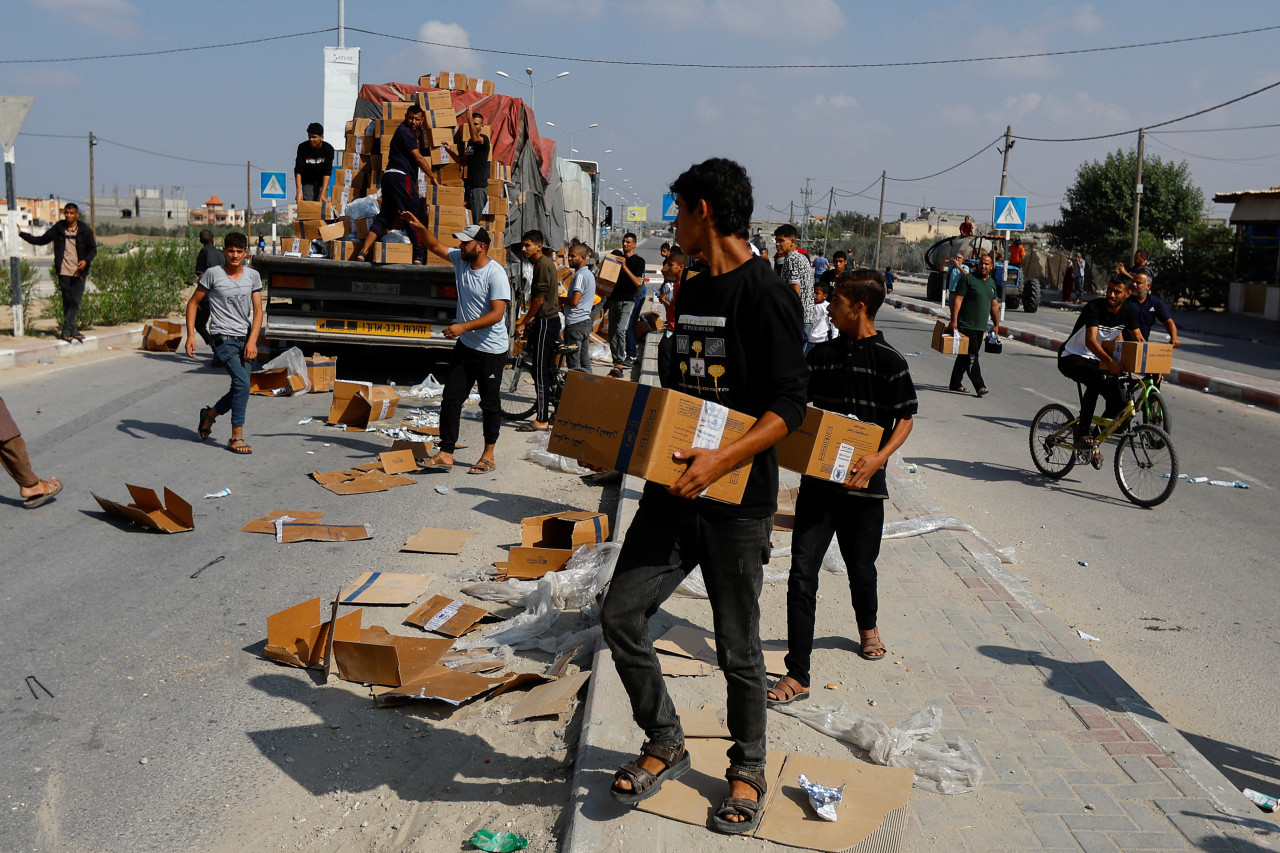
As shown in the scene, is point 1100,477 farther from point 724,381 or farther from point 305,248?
point 305,248

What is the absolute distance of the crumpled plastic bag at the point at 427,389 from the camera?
1254cm

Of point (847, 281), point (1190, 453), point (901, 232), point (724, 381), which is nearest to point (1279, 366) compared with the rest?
point (1190, 453)

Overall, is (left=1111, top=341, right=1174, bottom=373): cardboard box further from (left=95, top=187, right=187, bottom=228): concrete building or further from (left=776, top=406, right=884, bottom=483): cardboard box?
(left=95, top=187, right=187, bottom=228): concrete building

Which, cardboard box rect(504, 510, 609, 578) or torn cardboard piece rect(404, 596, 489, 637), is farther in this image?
cardboard box rect(504, 510, 609, 578)

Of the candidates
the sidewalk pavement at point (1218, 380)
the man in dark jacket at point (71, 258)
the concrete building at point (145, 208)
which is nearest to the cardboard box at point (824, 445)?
the sidewalk pavement at point (1218, 380)

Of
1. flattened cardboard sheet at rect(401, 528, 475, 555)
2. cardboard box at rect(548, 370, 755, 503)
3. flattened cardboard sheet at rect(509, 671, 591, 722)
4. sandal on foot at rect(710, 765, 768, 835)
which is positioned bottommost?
flattened cardboard sheet at rect(509, 671, 591, 722)

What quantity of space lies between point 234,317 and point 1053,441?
7146 millimetres

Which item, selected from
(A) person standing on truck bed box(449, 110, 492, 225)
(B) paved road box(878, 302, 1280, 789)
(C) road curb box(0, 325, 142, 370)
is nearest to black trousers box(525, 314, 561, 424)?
(A) person standing on truck bed box(449, 110, 492, 225)

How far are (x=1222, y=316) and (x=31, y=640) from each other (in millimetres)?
35171

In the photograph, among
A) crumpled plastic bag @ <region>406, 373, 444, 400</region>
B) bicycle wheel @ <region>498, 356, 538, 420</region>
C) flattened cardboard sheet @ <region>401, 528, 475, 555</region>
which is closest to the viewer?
flattened cardboard sheet @ <region>401, 528, 475, 555</region>

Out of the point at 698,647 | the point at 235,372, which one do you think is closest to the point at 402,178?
the point at 235,372

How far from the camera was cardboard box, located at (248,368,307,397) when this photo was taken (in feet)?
39.3

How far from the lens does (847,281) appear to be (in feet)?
15.1

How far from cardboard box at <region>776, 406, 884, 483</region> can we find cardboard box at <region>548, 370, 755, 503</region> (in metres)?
1.13
